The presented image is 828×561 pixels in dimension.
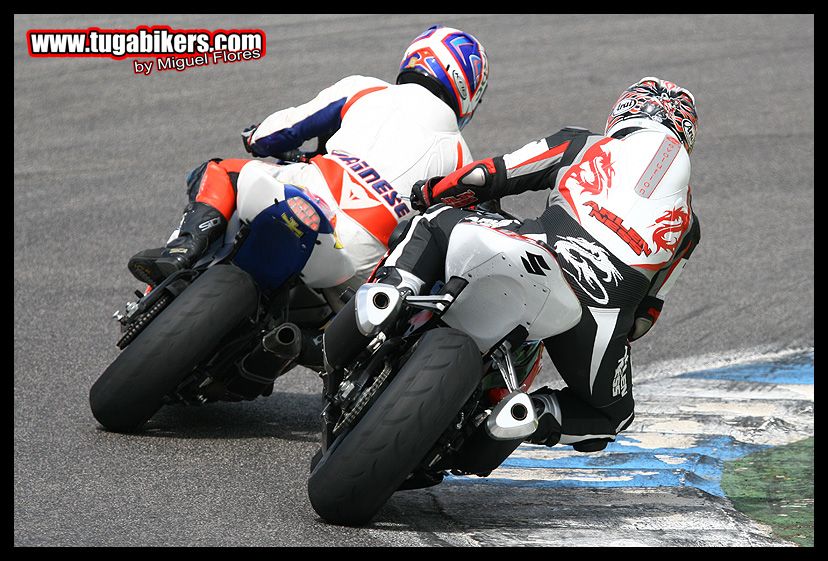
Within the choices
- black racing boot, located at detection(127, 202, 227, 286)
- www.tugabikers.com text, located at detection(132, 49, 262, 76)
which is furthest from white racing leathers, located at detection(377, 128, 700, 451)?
www.tugabikers.com text, located at detection(132, 49, 262, 76)

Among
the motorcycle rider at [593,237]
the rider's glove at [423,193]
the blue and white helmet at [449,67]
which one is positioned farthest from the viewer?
the blue and white helmet at [449,67]

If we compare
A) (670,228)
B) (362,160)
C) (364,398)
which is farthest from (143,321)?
(670,228)

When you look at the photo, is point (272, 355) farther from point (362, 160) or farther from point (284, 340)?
point (362, 160)

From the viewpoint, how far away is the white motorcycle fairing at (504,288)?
3.99m

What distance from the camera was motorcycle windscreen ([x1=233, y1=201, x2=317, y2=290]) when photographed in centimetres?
495

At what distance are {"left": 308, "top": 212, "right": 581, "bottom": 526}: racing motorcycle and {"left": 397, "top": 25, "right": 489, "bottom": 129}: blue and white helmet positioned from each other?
146 centimetres

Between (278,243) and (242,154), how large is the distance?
19.5ft

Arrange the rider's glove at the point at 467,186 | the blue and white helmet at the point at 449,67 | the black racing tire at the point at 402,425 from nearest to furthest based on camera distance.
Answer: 1. the black racing tire at the point at 402,425
2. the rider's glove at the point at 467,186
3. the blue and white helmet at the point at 449,67

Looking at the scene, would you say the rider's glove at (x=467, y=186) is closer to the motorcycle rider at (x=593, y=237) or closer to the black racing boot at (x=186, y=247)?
the motorcycle rider at (x=593, y=237)

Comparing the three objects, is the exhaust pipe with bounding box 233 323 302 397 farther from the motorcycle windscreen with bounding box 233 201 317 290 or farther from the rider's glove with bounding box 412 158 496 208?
the rider's glove with bounding box 412 158 496 208

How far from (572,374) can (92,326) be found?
3.48 meters

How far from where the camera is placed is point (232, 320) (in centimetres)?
501

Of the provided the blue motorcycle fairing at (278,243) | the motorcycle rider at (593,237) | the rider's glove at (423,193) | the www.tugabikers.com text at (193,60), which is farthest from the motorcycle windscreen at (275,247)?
the www.tugabikers.com text at (193,60)

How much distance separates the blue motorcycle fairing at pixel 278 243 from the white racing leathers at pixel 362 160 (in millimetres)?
69
